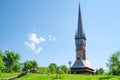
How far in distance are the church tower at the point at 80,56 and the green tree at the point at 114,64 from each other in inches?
721

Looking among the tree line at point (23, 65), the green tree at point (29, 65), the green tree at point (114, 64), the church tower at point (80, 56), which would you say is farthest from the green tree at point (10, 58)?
the green tree at point (114, 64)

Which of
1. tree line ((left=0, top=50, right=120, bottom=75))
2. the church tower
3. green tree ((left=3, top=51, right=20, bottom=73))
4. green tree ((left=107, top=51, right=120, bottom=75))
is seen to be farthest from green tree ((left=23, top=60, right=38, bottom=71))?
green tree ((left=107, top=51, right=120, bottom=75))

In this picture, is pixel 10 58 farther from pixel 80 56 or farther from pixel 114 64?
pixel 114 64

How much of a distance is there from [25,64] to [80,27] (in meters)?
32.2

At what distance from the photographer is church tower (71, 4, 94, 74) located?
307ft

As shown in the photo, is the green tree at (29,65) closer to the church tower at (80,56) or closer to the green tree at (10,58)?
the green tree at (10,58)

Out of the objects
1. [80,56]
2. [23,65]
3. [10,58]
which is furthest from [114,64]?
[23,65]

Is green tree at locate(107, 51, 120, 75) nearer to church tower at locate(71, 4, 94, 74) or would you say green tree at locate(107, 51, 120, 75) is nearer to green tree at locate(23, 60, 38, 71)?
church tower at locate(71, 4, 94, 74)

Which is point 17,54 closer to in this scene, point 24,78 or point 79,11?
point 79,11

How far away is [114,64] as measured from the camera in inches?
2940

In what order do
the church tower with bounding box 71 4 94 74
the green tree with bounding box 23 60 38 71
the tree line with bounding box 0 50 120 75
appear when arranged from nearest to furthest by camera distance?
the tree line with bounding box 0 50 120 75, the church tower with bounding box 71 4 94 74, the green tree with bounding box 23 60 38 71

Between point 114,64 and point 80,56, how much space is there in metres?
29.6

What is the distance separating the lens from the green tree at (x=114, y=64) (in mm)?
73625

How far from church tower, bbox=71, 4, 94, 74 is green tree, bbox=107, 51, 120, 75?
18318mm
